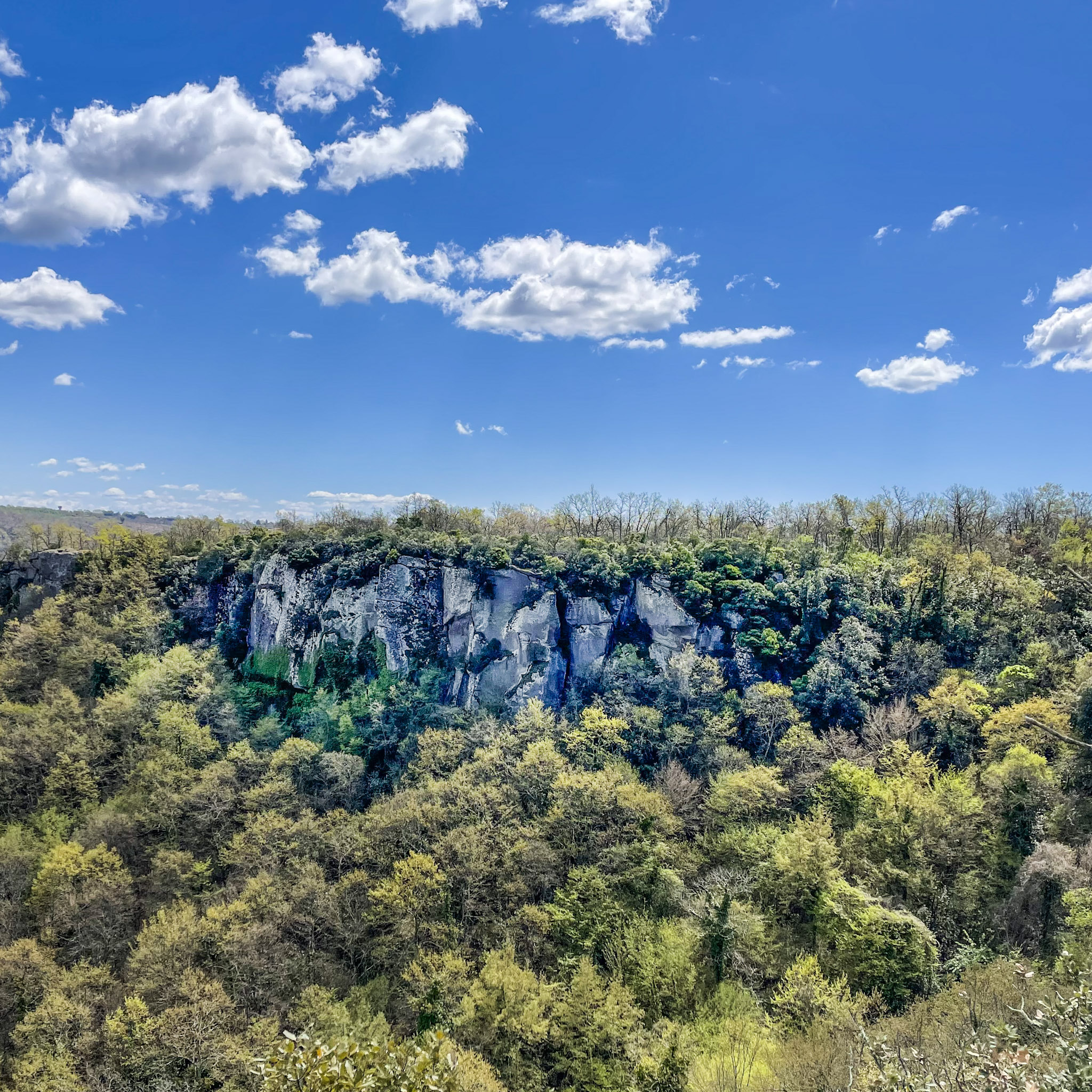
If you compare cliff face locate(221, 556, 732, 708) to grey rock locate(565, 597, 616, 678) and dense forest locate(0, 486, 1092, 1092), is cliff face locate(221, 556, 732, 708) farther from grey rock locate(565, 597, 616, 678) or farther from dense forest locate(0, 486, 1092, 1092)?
dense forest locate(0, 486, 1092, 1092)

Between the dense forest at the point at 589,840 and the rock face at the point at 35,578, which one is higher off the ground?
the rock face at the point at 35,578

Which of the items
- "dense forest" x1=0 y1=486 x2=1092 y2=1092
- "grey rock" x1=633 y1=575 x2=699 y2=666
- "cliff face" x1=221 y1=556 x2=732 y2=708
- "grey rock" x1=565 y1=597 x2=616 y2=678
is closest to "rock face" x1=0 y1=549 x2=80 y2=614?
"dense forest" x1=0 y1=486 x2=1092 y2=1092

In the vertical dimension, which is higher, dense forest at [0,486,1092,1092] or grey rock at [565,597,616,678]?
grey rock at [565,597,616,678]

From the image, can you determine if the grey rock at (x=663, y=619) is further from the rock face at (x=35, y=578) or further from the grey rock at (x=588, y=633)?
the rock face at (x=35, y=578)

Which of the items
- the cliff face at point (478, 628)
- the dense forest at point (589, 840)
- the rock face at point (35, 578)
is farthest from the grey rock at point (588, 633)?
the rock face at point (35, 578)

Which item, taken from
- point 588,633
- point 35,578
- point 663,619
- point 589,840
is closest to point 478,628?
point 588,633

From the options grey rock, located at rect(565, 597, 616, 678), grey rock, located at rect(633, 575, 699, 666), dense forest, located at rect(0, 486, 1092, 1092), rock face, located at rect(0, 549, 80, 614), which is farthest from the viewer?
rock face, located at rect(0, 549, 80, 614)
